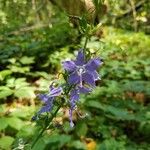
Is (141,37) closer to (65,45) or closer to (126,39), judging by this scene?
(126,39)

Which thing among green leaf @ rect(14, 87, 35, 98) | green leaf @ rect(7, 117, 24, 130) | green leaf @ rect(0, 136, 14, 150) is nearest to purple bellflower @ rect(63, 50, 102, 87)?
green leaf @ rect(0, 136, 14, 150)

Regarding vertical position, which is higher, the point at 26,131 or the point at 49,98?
the point at 49,98

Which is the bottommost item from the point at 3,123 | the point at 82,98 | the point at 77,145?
the point at 77,145

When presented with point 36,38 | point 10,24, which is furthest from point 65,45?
point 10,24

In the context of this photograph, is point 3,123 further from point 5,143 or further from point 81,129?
point 81,129

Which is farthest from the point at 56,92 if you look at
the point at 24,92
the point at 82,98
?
the point at 82,98

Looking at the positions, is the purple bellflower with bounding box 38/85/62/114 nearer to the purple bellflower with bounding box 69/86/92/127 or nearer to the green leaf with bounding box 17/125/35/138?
the purple bellflower with bounding box 69/86/92/127
